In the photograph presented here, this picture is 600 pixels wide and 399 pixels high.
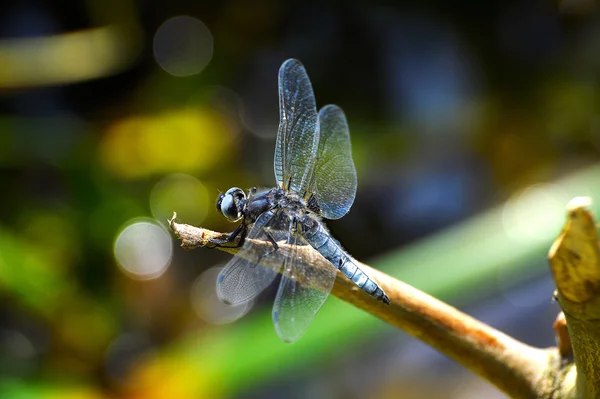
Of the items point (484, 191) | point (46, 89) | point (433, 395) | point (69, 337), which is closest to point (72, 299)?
point (69, 337)

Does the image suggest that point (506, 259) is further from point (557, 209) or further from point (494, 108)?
point (494, 108)

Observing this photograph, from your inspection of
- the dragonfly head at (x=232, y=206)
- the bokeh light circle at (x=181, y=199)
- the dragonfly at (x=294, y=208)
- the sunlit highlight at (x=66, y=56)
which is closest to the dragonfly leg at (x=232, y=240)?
the dragonfly at (x=294, y=208)

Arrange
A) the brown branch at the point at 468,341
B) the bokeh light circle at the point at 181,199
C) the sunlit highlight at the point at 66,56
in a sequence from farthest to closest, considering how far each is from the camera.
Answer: the sunlit highlight at the point at 66,56
the bokeh light circle at the point at 181,199
the brown branch at the point at 468,341

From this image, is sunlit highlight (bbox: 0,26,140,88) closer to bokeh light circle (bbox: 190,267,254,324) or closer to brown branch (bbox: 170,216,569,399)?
bokeh light circle (bbox: 190,267,254,324)

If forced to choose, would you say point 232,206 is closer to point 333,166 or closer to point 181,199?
point 333,166

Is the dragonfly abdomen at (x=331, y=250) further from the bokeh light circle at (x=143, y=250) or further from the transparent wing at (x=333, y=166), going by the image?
the bokeh light circle at (x=143, y=250)

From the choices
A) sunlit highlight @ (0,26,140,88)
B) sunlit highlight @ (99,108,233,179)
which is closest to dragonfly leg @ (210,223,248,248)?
sunlit highlight @ (99,108,233,179)

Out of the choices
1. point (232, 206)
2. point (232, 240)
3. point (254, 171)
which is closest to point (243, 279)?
point (232, 240)
